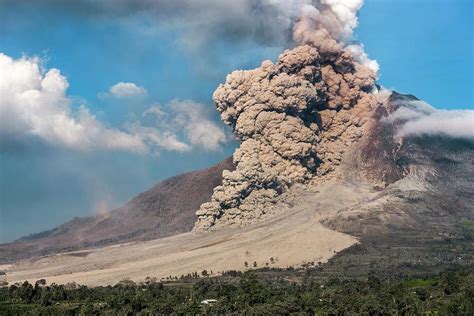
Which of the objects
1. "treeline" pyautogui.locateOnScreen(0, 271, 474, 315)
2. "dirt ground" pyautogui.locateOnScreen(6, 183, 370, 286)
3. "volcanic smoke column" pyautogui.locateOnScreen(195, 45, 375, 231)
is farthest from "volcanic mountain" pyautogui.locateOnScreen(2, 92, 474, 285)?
"treeline" pyautogui.locateOnScreen(0, 271, 474, 315)

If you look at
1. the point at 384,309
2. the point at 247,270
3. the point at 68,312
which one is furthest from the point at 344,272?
the point at 68,312

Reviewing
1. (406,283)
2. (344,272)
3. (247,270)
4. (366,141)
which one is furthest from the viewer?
(366,141)

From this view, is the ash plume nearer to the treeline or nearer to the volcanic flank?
the volcanic flank

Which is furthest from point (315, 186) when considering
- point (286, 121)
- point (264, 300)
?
point (264, 300)

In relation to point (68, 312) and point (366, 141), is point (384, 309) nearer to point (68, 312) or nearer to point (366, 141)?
point (68, 312)

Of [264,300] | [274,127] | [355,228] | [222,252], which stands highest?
[274,127]

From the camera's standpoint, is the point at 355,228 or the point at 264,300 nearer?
the point at 264,300

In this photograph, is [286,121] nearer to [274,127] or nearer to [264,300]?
[274,127]
